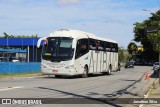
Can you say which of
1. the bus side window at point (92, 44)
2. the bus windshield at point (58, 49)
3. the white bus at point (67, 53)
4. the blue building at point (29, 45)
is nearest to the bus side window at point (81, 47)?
the white bus at point (67, 53)

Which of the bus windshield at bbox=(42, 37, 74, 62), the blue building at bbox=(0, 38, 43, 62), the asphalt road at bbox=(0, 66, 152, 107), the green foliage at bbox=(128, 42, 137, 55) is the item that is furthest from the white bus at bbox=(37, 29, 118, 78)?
the green foliage at bbox=(128, 42, 137, 55)

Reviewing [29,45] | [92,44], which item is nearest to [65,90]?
[92,44]

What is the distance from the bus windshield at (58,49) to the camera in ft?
101

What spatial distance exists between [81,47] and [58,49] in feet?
7.79

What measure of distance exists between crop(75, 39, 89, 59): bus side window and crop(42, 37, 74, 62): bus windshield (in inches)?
32.1

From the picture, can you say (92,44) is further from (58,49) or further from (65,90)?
(65,90)

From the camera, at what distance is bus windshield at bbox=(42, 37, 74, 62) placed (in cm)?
3072

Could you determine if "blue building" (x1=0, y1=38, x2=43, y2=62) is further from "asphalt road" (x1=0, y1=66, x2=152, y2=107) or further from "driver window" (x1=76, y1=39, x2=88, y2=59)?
"asphalt road" (x1=0, y1=66, x2=152, y2=107)

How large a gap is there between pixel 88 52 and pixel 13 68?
9019 mm

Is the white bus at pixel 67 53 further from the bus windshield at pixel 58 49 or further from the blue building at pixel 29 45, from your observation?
the blue building at pixel 29 45

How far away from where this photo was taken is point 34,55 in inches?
2479

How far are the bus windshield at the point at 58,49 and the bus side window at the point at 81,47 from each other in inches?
32.1

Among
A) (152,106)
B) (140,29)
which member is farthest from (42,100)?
(140,29)

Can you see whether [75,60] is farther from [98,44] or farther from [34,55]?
→ [34,55]
